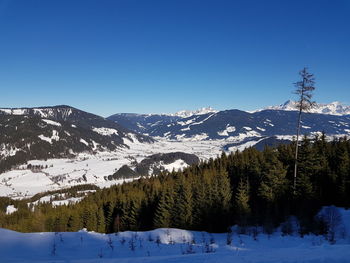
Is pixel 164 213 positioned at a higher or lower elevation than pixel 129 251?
lower

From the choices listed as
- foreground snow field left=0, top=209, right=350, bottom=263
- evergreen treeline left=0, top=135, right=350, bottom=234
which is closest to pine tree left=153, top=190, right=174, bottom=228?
evergreen treeline left=0, top=135, right=350, bottom=234

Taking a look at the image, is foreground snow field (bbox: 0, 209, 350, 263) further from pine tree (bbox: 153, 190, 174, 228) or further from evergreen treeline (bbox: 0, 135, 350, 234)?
pine tree (bbox: 153, 190, 174, 228)

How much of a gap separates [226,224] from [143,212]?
21.8 metres

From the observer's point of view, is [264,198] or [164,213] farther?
[164,213]

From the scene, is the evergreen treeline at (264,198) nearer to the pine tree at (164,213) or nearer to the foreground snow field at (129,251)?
the pine tree at (164,213)

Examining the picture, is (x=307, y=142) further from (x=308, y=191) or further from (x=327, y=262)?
(x=327, y=262)

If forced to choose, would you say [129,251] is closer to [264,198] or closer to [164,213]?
[264,198]

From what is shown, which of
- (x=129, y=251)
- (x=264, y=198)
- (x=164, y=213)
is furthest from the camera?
(x=164, y=213)

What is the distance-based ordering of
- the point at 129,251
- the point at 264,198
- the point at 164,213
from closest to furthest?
the point at 129,251 < the point at 264,198 < the point at 164,213

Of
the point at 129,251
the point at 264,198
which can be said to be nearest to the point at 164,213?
the point at 264,198

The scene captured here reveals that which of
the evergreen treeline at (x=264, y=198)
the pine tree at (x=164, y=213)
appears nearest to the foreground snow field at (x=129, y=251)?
the evergreen treeline at (x=264, y=198)

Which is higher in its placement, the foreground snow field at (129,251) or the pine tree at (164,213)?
the foreground snow field at (129,251)

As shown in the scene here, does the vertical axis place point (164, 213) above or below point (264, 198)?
below

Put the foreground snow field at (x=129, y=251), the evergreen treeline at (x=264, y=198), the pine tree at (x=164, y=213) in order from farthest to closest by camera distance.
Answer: the pine tree at (x=164, y=213), the evergreen treeline at (x=264, y=198), the foreground snow field at (x=129, y=251)
